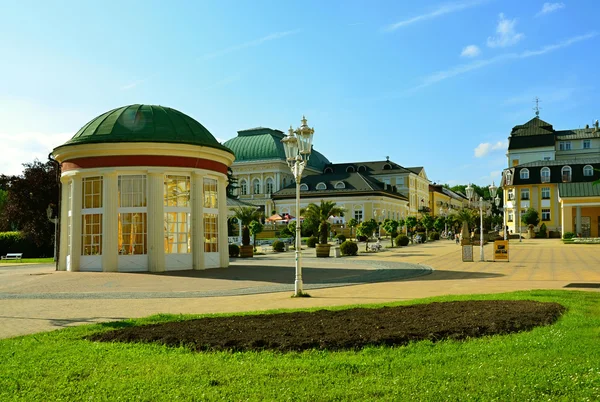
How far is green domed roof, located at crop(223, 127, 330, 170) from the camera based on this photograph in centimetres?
10350

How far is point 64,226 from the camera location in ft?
85.9

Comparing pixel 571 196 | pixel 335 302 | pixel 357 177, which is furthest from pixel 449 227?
pixel 335 302

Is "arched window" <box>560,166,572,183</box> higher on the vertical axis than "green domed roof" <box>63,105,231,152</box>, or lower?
higher

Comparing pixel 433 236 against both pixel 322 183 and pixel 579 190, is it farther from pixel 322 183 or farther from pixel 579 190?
pixel 322 183

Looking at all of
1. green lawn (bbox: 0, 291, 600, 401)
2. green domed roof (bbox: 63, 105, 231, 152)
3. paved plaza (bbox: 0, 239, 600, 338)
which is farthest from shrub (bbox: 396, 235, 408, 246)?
green lawn (bbox: 0, 291, 600, 401)

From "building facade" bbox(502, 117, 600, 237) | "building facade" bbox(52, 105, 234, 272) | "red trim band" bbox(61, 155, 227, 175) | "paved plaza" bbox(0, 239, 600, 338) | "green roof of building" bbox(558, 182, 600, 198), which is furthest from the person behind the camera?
"building facade" bbox(502, 117, 600, 237)

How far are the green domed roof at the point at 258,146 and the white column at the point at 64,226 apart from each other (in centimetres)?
7604

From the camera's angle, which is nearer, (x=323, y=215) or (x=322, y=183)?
(x=323, y=215)

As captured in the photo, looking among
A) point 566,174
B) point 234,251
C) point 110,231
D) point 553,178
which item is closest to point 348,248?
point 234,251

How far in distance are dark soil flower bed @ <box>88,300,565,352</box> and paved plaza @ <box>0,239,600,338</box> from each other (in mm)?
2505

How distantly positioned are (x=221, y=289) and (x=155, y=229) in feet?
25.5


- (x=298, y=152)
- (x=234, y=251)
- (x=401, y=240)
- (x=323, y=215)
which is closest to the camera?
(x=298, y=152)

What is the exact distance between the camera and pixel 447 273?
2241 centimetres

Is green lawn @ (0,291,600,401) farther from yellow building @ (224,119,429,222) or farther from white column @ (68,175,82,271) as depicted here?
yellow building @ (224,119,429,222)
